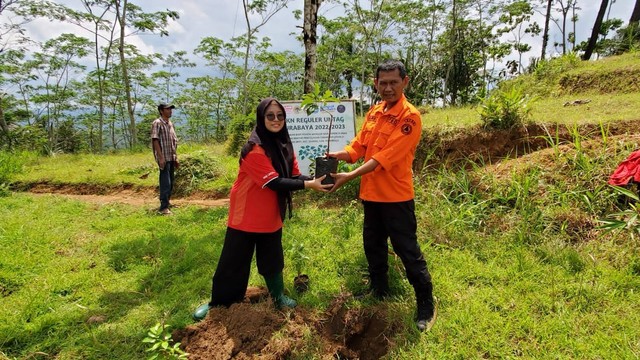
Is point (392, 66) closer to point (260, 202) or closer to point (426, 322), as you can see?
point (260, 202)

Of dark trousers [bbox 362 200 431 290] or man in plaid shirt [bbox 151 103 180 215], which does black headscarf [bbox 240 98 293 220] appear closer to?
dark trousers [bbox 362 200 431 290]

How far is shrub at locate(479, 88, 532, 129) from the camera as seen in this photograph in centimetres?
469

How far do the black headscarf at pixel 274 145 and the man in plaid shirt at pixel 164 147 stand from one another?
351 cm

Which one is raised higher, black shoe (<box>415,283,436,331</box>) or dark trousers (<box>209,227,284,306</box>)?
dark trousers (<box>209,227,284,306</box>)

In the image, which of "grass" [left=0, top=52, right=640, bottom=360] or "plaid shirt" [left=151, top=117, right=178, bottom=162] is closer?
"grass" [left=0, top=52, right=640, bottom=360]

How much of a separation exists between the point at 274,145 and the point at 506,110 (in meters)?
3.77

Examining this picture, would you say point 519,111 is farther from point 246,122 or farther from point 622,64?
point 246,122

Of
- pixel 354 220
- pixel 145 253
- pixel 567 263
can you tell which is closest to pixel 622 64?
pixel 567 263

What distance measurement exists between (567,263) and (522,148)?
2215mm

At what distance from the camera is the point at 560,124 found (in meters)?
4.59

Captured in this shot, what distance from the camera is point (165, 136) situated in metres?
5.37

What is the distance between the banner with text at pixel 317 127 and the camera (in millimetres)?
5227

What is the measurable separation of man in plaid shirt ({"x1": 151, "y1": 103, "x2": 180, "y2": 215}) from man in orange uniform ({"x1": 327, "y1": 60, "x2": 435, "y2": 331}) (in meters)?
3.74

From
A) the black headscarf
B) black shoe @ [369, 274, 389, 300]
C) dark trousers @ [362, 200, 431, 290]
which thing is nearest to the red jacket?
dark trousers @ [362, 200, 431, 290]
